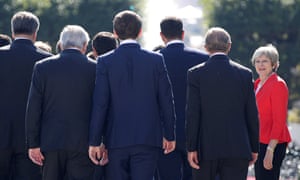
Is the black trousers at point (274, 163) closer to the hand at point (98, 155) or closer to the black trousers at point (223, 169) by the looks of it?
the black trousers at point (223, 169)

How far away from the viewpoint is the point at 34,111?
7.23m

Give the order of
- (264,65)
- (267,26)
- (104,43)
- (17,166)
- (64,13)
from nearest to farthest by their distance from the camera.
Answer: (17,166), (104,43), (264,65), (267,26), (64,13)

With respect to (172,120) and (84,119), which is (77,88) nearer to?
(84,119)

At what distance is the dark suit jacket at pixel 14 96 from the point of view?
7.79 meters

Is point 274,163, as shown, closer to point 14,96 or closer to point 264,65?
point 264,65

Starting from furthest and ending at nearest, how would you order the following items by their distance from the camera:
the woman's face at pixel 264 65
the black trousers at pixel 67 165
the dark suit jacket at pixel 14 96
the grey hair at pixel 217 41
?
the woman's face at pixel 264 65 → the dark suit jacket at pixel 14 96 → the grey hair at pixel 217 41 → the black trousers at pixel 67 165

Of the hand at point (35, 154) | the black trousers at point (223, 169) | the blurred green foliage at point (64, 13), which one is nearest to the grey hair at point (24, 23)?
the hand at point (35, 154)

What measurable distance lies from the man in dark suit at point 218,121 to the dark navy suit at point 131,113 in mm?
215

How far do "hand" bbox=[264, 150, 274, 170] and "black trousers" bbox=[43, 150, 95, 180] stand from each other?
1.85 metres

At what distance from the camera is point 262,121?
853 centimetres

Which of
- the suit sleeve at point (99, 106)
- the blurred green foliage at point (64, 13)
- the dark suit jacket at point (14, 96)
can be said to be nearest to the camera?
the suit sleeve at point (99, 106)

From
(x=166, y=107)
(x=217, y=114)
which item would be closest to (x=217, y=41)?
(x=217, y=114)

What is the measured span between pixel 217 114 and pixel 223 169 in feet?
1.57

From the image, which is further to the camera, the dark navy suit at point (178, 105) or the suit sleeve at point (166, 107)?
the dark navy suit at point (178, 105)
